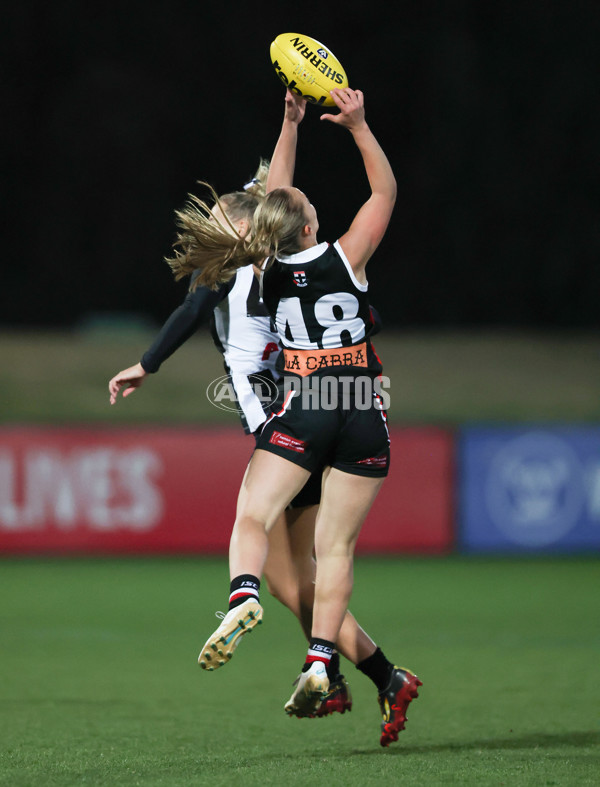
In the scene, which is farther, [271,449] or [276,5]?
[276,5]

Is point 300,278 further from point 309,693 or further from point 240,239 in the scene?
point 309,693

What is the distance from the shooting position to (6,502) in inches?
488

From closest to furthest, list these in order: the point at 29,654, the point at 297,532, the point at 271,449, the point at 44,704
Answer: the point at 271,449 → the point at 297,532 → the point at 44,704 → the point at 29,654

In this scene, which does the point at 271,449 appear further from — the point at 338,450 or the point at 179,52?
the point at 179,52

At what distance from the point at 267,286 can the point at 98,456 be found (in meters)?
8.01

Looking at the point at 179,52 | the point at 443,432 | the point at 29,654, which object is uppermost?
the point at 179,52

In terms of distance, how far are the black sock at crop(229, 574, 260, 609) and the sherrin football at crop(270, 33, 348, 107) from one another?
194 cm

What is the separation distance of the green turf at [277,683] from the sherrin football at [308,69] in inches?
105

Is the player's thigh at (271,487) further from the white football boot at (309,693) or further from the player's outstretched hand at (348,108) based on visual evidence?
the player's outstretched hand at (348,108)

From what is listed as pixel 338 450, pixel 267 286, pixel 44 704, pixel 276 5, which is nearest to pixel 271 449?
pixel 338 450

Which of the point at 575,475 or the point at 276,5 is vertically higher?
the point at 276,5

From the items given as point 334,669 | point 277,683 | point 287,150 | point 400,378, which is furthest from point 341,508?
point 400,378

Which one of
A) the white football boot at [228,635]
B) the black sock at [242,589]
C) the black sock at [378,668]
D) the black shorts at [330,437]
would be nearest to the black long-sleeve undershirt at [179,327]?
the black shorts at [330,437]

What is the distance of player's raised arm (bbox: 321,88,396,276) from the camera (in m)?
4.67
